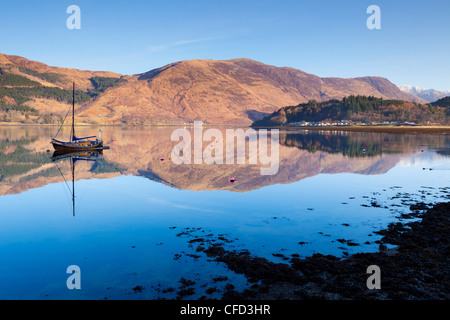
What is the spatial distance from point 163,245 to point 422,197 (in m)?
21.3

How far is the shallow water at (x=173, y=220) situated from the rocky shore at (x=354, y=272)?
0.71 meters

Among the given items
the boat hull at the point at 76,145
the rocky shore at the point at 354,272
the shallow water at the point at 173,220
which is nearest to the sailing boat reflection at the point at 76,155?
the boat hull at the point at 76,145

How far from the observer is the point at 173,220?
20.2 meters

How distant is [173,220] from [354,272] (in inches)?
455

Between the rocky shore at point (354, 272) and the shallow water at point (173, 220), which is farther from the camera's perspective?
the shallow water at point (173, 220)

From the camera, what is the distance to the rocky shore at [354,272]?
1070 centimetres

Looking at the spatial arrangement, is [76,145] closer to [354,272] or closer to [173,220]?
[173,220]

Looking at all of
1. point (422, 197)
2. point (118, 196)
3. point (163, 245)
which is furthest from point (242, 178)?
point (163, 245)

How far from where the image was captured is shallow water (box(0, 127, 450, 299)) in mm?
12242

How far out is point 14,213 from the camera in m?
21.6

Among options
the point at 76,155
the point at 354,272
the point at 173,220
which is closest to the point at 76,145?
the point at 76,155

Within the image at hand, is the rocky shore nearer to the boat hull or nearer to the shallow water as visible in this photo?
the shallow water

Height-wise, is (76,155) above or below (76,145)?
below

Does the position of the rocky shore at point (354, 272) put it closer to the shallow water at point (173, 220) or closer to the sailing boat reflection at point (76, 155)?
the shallow water at point (173, 220)
